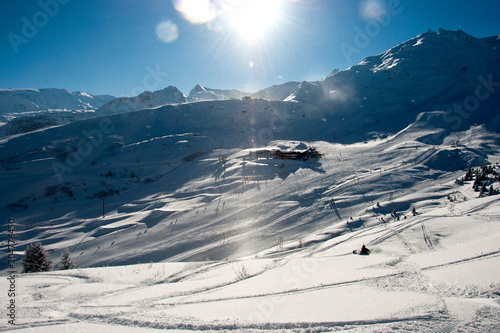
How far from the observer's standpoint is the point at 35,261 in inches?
440

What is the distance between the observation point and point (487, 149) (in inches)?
1124

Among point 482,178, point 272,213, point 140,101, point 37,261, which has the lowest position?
point 482,178

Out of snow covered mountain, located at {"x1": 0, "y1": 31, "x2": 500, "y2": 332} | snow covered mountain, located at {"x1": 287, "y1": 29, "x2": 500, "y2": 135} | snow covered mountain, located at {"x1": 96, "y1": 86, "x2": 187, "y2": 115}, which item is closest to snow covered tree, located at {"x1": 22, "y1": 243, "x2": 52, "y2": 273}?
snow covered mountain, located at {"x1": 0, "y1": 31, "x2": 500, "y2": 332}

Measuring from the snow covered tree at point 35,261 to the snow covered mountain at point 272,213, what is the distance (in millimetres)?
2502

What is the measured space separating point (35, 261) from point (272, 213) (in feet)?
42.6

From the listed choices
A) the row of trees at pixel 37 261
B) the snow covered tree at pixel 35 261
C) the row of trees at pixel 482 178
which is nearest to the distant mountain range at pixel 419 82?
the row of trees at pixel 482 178

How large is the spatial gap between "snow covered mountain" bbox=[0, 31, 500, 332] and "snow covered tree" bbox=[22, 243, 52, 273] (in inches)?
98.5

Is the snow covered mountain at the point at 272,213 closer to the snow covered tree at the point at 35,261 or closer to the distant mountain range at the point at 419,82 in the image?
the distant mountain range at the point at 419,82

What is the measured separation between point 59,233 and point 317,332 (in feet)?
72.8

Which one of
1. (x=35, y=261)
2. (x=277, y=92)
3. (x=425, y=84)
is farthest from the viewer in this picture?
(x=277, y=92)

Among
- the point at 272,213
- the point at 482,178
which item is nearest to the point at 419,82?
the point at 482,178

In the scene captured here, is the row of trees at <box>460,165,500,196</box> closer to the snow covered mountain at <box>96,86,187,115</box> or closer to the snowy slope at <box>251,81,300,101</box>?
the snow covered mountain at <box>96,86,187,115</box>

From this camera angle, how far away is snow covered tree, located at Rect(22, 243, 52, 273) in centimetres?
1094

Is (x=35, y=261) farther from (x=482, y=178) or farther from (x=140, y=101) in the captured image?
(x=140, y=101)
